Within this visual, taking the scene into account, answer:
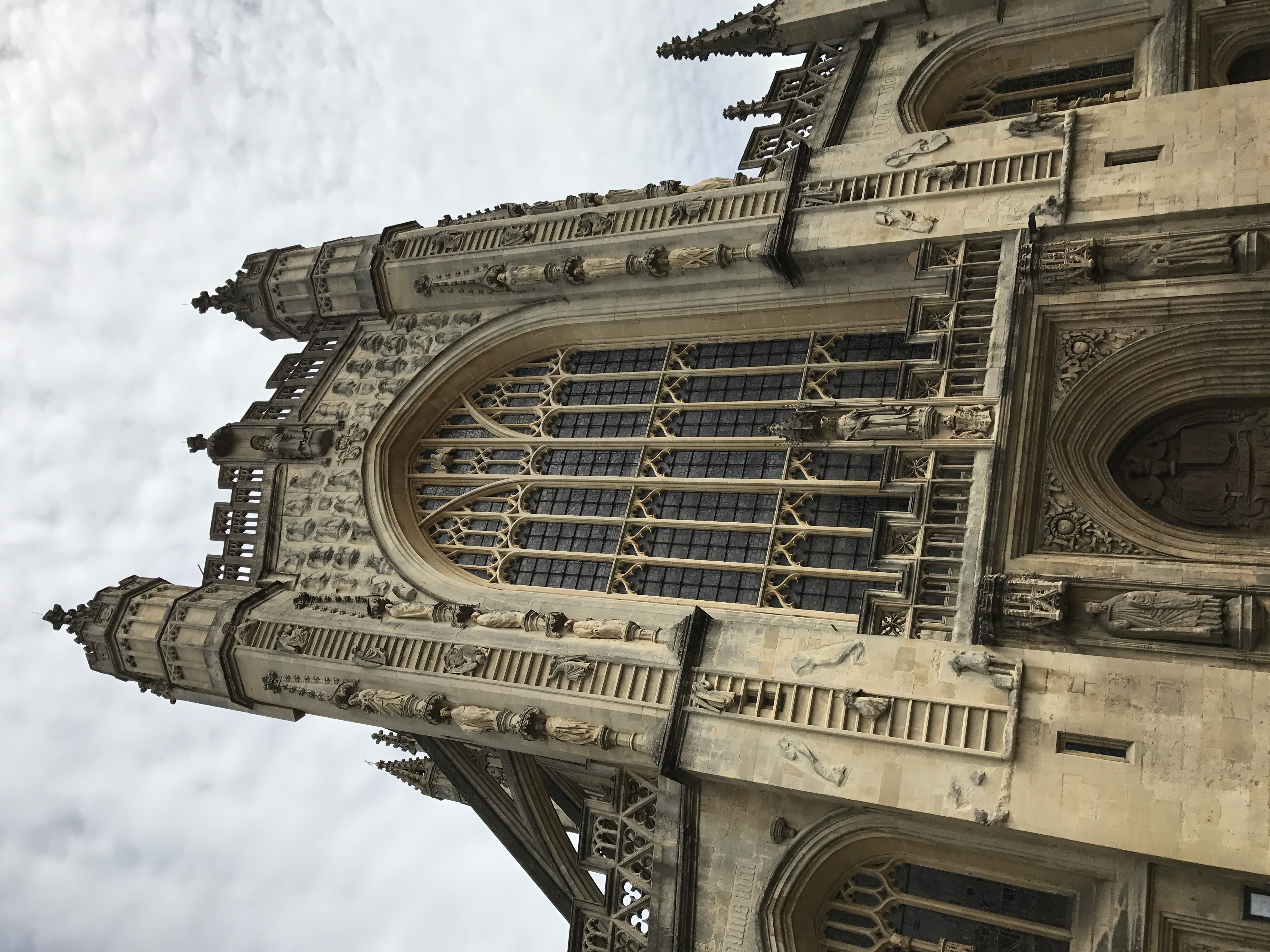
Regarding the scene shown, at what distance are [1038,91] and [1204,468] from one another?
11893 millimetres

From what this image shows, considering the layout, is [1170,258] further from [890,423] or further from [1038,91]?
[1038,91]

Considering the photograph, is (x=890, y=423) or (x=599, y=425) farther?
(x=599, y=425)

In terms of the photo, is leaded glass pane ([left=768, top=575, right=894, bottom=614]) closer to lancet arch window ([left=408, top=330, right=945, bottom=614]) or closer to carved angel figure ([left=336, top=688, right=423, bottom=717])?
lancet arch window ([left=408, top=330, right=945, bottom=614])

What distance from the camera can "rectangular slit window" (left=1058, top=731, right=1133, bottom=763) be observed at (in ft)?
40.9

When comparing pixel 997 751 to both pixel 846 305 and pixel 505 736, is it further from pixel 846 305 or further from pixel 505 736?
pixel 846 305

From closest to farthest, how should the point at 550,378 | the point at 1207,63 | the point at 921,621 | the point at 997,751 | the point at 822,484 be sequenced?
the point at 997,751
the point at 921,621
the point at 822,484
the point at 1207,63
the point at 550,378

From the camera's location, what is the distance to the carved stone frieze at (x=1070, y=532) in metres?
14.5

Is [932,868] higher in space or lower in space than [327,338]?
lower

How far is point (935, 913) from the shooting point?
15.0 m

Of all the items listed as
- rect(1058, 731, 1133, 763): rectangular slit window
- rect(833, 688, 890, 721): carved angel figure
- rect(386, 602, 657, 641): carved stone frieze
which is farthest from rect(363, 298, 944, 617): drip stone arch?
rect(1058, 731, 1133, 763): rectangular slit window

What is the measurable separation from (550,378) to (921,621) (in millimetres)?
11745

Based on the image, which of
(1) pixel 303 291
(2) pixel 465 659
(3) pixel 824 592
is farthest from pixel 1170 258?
(1) pixel 303 291

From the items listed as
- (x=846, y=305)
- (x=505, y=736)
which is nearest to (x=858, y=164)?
(x=846, y=305)

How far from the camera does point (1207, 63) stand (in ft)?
65.2
